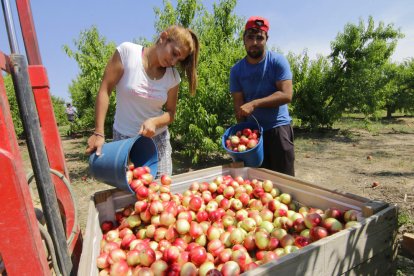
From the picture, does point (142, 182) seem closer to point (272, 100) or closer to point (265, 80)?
point (272, 100)

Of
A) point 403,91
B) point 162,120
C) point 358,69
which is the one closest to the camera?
point 162,120

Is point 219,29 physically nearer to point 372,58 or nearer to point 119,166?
point 372,58

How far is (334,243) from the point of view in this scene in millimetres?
1320

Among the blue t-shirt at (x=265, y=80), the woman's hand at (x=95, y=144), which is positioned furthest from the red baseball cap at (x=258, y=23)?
the woman's hand at (x=95, y=144)

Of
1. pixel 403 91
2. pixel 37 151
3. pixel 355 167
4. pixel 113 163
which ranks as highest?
pixel 37 151

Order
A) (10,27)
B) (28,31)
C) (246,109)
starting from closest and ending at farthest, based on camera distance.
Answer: (10,27), (28,31), (246,109)

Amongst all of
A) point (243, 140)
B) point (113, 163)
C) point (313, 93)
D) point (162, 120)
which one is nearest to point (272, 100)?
point (243, 140)

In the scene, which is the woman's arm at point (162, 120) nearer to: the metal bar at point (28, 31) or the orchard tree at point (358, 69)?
the metal bar at point (28, 31)

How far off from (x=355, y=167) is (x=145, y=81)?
6.25 metres

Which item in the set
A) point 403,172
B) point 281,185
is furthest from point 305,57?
point 281,185

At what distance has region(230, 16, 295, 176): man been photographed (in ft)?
8.68

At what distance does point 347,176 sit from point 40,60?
6.11m

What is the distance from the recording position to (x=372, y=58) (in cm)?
1141

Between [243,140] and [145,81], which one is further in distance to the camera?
[243,140]
